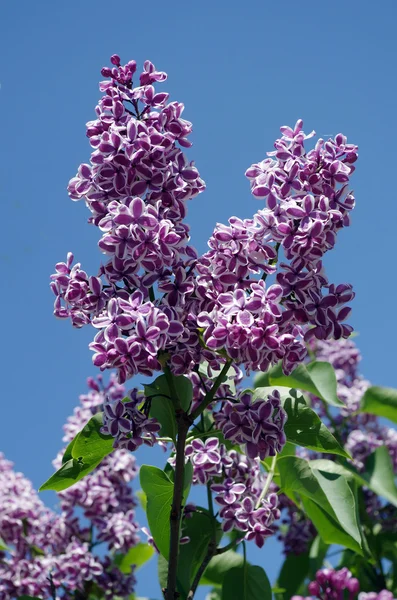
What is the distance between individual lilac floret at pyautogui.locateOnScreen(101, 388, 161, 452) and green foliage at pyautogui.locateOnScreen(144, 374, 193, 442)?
0.05 meters

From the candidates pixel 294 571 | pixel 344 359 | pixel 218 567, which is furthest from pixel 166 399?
pixel 344 359

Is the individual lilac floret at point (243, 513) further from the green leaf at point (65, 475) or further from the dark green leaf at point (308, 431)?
the green leaf at point (65, 475)

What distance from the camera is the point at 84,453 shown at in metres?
1.86

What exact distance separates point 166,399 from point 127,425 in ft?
0.57

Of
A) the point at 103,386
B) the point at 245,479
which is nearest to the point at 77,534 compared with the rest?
the point at 103,386

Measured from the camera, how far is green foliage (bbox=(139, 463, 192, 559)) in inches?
72.2

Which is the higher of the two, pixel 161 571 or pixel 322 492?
pixel 322 492

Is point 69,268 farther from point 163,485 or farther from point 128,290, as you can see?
point 163,485

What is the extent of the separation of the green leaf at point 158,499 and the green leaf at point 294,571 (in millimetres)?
2004

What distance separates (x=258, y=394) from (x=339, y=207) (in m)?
0.47

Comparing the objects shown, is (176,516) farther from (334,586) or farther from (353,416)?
(353,416)

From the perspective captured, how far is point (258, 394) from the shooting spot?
6.03 ft

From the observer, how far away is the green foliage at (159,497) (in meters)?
1.83

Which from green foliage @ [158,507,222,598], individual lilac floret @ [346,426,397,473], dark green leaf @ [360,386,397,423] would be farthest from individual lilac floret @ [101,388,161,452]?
individual lilac floret @ [346,426,397,473]
